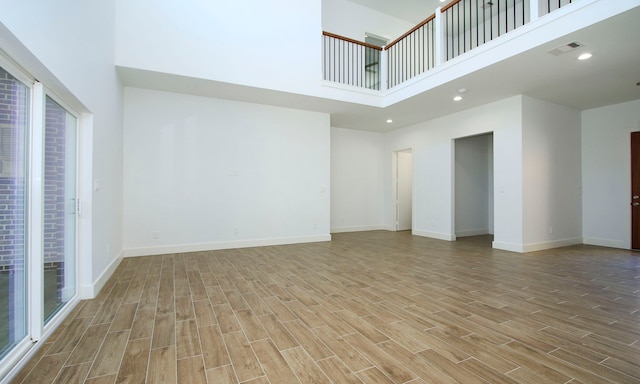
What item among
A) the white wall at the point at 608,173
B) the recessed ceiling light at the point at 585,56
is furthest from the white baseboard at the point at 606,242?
the recessed ceiling light at the point at 585,56

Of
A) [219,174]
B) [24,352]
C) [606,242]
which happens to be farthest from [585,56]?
[24,352]

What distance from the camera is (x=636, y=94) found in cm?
529

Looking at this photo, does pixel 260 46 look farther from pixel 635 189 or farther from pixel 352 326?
pixel 635 189

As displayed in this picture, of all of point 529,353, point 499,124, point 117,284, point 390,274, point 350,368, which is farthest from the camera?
point 499,124

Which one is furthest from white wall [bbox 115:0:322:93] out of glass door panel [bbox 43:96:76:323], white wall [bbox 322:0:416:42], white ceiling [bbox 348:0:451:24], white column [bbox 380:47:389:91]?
white ceiling [bbox 348:0:451:24]

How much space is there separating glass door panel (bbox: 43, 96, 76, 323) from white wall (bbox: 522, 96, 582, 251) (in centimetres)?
674

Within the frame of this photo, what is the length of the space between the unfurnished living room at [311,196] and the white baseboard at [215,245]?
43 mm

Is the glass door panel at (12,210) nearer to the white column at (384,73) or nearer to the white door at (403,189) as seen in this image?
the white column at (384,73)

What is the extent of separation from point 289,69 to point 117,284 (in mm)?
4268

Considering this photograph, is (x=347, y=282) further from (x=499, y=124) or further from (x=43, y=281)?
(x=499, y=124)

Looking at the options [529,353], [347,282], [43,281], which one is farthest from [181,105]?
[529,353]

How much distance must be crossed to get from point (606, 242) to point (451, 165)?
350cm

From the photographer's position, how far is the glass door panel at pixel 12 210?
1.82 metres

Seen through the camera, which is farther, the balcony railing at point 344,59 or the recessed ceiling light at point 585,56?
the balcony railing at point 344,59
